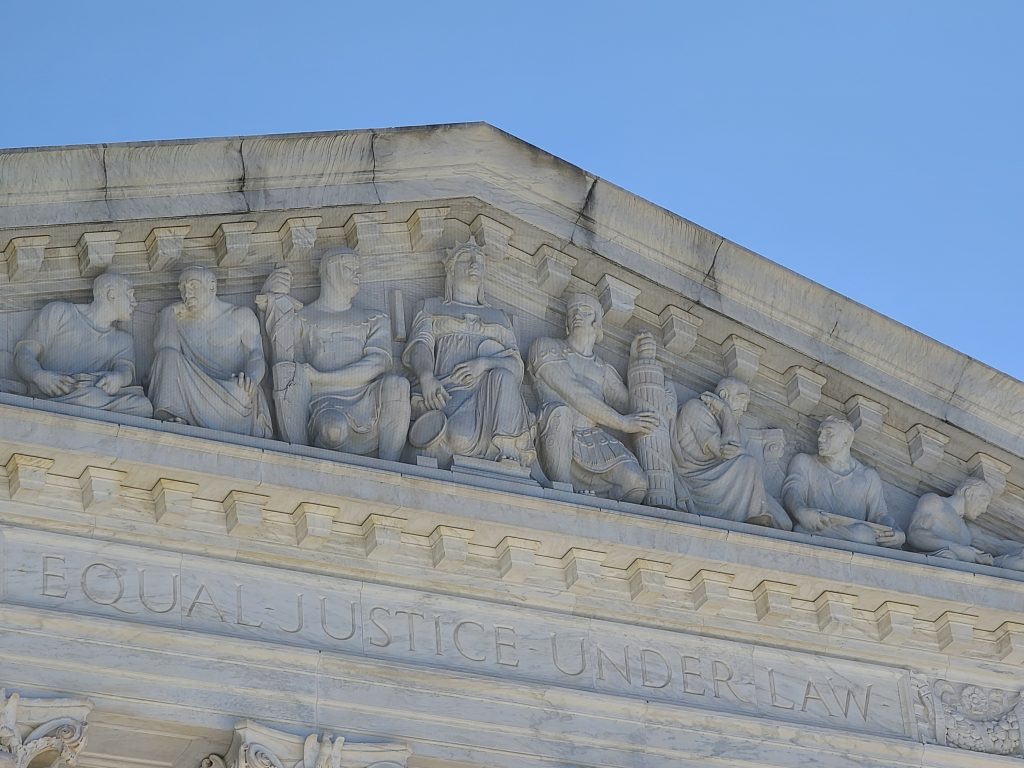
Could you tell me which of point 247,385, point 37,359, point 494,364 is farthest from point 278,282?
point 37,359

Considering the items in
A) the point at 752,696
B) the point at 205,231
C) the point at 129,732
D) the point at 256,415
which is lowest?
the point at 129,732

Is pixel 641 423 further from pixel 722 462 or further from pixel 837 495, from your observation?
pixel 837 495

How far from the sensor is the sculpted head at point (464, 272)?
17609mm

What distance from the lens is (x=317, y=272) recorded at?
17312mm

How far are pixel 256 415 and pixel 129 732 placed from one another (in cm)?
234

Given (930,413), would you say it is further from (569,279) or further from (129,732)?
(129,732)

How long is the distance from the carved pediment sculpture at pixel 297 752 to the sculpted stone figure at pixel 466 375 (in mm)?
2152

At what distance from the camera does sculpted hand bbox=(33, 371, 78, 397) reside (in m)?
15.7

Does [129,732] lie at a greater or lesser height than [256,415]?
lesser

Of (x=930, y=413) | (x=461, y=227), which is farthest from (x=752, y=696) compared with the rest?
(x=461, y=227)

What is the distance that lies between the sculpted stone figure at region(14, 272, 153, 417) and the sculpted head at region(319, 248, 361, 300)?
57.2 inches

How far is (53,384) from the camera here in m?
15.7

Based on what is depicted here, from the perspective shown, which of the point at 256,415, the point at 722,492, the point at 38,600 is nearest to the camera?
the point at 38,600

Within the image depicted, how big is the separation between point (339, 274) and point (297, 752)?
359 centimetres
